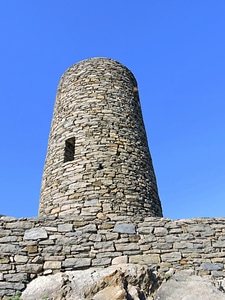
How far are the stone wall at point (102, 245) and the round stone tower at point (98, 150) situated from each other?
105 centimetres

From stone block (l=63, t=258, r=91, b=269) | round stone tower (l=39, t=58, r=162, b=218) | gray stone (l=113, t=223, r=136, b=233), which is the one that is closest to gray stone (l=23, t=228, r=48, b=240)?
stone block (l=63, t=258, r=91, b=269)

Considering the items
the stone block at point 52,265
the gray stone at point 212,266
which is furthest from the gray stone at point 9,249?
the gray stone at point 212,266

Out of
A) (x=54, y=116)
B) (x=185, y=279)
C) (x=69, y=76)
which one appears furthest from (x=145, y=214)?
(x=69, y=76)

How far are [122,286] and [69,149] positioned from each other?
4436 mm

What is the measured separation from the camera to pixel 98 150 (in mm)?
7996

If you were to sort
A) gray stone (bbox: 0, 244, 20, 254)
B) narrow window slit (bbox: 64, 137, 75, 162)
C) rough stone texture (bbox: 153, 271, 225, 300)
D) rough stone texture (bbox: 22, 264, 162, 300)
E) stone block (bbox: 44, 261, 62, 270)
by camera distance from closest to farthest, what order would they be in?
rough stone texture (bbox: 22, 264, 162, 300)
rough stone texture (bbox: 153, 271, 225, 300)
stone block (bbox: 44, 261, 62, 270)
gray stone (bbox: 0, 244, 20, 254)
narrow window slit (bbox: 64, 137, 75, 162)

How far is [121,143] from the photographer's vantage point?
829 cm

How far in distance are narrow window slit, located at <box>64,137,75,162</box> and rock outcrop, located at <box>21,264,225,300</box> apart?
143 inches

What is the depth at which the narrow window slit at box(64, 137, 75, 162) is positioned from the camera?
330 inches

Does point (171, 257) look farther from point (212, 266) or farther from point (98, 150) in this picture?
point (98, 150)

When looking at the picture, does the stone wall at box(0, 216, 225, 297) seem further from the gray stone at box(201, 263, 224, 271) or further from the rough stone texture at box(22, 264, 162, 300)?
the rough stone texture at box(22, 264, 162, 300)

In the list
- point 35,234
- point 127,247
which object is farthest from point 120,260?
point 35,234

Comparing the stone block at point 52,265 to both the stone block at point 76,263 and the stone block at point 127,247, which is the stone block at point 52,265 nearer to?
the stone block at point 76,263

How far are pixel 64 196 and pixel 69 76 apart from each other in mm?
4118
